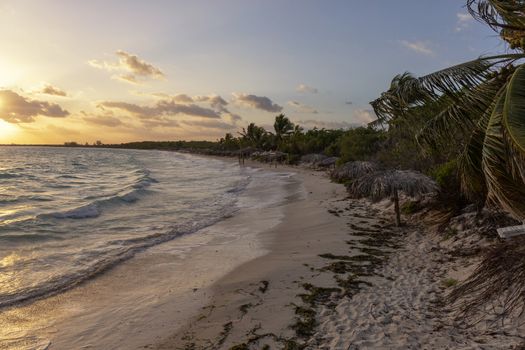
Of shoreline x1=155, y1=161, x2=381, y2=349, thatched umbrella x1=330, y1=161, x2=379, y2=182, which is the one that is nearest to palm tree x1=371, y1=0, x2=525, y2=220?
shoreline x1=155, y1=161, x2=381, y2=349

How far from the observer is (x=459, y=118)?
239 inches

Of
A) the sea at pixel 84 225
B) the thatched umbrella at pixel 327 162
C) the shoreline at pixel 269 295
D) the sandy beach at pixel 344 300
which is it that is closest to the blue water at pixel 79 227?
A: the sea at pixel 84 225

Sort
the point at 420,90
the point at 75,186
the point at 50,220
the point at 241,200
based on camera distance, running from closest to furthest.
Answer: the point at 420,90 → the point at 50,220 → the point at 241,200 → the point at 75,186

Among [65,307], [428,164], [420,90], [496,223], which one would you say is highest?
[420,90]

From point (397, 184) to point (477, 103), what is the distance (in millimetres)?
8067

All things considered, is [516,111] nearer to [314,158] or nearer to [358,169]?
[358,169]

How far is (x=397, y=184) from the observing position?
44.6ft

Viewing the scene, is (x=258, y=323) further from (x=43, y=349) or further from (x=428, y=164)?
(x=428, y=164)

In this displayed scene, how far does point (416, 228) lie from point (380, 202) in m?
4.58

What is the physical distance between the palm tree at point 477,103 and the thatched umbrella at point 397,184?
6721mm

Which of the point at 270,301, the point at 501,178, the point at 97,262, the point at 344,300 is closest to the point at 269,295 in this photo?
the point at 270,301

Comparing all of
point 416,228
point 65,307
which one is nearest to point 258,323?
point 65,307

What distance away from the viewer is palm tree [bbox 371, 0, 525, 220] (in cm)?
443

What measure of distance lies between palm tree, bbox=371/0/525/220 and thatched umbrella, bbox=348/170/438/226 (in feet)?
22.1
